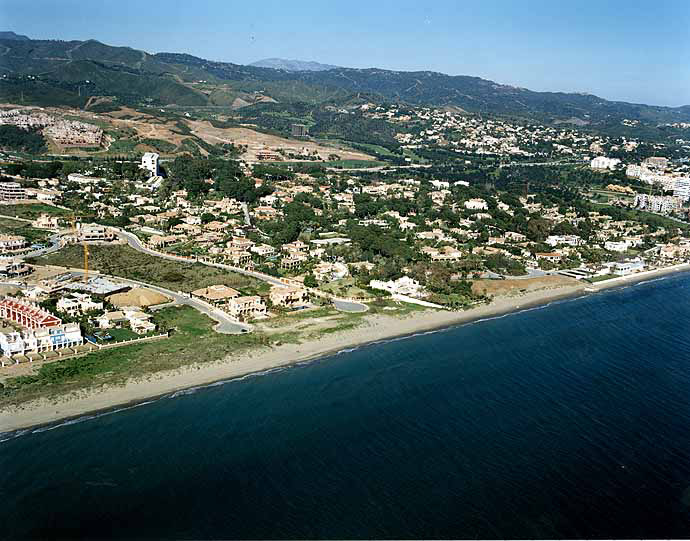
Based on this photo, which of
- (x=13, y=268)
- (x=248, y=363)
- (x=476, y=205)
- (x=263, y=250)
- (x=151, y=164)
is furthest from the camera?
(x=151, y=164)

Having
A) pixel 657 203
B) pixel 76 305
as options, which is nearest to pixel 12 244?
pixel 76 305

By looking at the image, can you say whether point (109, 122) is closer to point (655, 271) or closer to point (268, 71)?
point (655, 271)

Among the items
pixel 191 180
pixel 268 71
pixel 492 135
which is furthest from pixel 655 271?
pixel 268 71

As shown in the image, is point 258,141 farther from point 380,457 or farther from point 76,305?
point 380,457

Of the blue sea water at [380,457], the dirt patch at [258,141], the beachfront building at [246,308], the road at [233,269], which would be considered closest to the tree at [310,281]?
the road at [233,269]

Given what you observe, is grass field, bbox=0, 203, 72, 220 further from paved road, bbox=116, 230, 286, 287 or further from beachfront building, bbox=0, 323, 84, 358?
beachfront building, bbox=0, 323, 84, 358

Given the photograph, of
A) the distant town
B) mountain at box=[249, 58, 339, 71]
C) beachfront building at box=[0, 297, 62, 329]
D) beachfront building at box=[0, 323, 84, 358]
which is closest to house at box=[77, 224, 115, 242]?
the distant town

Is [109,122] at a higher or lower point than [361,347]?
higher
